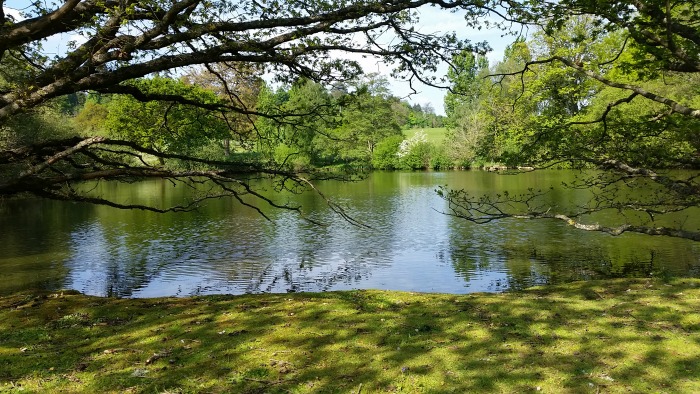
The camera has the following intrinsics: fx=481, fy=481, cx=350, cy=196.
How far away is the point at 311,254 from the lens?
57.1 ft

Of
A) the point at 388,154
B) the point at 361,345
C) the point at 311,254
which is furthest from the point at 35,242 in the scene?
the point at 388,154

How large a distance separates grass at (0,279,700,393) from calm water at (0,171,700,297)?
495cm

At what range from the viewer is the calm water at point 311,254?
1337cm

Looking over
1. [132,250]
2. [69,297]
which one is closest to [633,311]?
[69,297]

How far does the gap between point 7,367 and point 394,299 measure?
5440 mm

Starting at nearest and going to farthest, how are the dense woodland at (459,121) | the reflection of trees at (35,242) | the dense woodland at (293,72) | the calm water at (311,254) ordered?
the dense woodland at (293,72) → the dense woodland at (459,121) → the calm water at (311,254) → the reflection of trees at (35,242)

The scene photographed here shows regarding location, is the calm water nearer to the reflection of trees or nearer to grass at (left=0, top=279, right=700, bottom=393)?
the reflection of trees

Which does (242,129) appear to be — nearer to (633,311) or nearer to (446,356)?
(446,356)

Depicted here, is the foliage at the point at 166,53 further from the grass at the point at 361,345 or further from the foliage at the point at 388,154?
the foliage at the point at 388,154

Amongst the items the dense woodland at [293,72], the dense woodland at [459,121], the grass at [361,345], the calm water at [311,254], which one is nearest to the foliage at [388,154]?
the dense woodland at [459,121]

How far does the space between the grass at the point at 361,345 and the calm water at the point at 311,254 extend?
495 cm

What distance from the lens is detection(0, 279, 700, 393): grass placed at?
4598 millimetres

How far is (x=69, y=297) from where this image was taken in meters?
9.01

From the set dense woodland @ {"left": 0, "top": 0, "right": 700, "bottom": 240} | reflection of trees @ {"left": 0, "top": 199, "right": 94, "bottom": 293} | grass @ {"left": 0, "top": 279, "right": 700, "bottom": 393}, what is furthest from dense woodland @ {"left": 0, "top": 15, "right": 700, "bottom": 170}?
reflection of trees @ {"left": 0, "top": 199, "right": 94, "bottom": 293}
